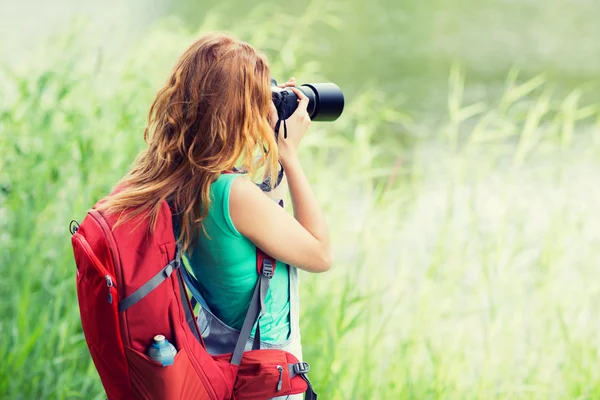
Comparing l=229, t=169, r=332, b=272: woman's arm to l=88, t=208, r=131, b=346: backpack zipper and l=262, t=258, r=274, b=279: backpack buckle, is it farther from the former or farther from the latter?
l=88, t=208, r=131, b=346: backpack zipper

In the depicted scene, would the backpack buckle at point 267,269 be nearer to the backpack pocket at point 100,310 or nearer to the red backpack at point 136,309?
the red backpack at point 136,309

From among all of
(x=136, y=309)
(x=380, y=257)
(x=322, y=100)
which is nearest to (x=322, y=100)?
(x=322, y=100)

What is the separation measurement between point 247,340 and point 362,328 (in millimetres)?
1206

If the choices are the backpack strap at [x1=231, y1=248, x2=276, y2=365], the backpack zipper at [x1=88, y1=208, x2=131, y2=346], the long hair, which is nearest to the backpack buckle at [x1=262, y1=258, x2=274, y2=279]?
the backpack strap at [x1=231, y1=248, x2=276, y2=365]

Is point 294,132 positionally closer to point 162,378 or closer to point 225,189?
point 225,189

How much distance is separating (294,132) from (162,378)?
0.45m

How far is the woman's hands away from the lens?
1.17 meters

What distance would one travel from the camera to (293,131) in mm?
1199

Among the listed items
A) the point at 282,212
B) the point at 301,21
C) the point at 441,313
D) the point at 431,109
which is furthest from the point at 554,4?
the point at 282,212

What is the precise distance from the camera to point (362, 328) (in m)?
2.28

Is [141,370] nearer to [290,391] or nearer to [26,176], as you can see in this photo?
[290,391]

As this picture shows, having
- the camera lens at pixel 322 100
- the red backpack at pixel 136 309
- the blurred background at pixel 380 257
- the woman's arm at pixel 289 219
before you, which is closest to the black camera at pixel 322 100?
the camera lens at pixel 322 100

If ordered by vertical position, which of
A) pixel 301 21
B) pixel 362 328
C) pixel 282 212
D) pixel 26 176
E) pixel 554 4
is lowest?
pixel 362 328

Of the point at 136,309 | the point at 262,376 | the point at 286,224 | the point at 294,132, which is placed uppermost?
the point at 294,132
